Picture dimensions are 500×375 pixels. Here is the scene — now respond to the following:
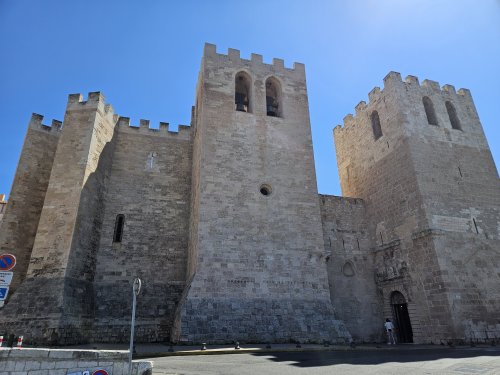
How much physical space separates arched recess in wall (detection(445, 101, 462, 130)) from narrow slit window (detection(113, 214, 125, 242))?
14.9 m

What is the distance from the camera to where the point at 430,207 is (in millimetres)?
12609

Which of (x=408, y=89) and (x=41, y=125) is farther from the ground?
(x=408, y=89)

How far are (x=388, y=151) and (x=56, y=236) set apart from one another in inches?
520

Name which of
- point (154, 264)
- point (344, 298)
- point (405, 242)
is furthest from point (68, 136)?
point (405, 242)

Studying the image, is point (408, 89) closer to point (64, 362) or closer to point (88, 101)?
point (88, 101)

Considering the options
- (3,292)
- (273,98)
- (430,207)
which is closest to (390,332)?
(430,207)

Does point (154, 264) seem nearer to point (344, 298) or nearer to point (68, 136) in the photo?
point (68, 136)

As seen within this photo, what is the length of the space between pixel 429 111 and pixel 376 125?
2.31 meters

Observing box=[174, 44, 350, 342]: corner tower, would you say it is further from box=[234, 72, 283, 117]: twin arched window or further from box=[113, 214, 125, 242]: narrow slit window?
box=[113, 214, 125, 242]: narrow slit window

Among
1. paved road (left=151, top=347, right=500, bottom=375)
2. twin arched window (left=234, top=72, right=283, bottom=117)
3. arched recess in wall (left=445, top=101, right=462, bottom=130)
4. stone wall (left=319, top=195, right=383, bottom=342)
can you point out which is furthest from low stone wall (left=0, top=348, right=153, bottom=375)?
arched recess in wall (left=445, top=101, right=462, bottom=130)

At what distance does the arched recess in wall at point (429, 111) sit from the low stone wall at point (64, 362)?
49.1ft

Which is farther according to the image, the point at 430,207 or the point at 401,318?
the point at 401,318

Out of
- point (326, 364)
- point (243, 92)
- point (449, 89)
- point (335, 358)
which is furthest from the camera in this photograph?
point (449, 89)

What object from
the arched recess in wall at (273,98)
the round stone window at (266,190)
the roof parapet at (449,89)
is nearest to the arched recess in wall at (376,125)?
the roof parapet at (449,89)
